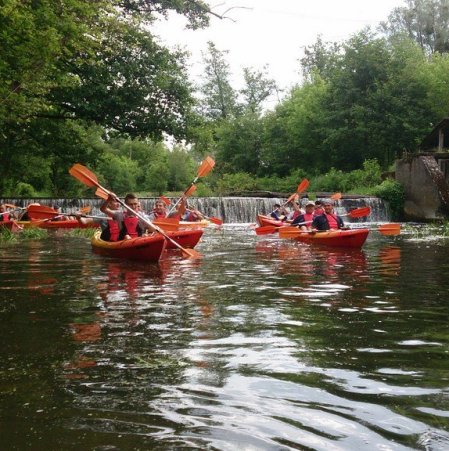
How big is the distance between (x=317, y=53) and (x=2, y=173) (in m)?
40.4

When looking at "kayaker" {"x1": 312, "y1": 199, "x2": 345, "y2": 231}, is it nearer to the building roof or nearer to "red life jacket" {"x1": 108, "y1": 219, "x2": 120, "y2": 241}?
"red life jacket" {"x1": 108, "y1": 219, "x2": 120, "y2": 241}

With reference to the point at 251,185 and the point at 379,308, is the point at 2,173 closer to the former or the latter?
the point at 251,185

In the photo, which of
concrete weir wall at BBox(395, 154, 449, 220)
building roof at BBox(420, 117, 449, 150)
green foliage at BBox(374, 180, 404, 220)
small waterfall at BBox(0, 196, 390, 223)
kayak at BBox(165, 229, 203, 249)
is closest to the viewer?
kayak at BBox(165, 229, 203, 249)

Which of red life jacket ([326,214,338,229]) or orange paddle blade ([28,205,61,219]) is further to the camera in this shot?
red life jacket ([326,214,338,229])

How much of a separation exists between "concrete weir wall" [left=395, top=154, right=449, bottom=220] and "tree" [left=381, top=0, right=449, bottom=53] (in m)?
29.0

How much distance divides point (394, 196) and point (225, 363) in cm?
2378

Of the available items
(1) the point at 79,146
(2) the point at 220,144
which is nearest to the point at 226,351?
(1) the point at 79,146

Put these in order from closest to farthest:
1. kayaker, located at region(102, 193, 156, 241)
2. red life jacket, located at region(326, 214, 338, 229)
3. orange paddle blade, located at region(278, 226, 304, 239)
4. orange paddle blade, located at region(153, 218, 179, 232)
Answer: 1. kayaker, located at region(102, 193, 156, 241)
2. orange paddle blade, located at region(153, 218, 179, 232)
3. orange paddle blade, located at region(278, 226, 304, 239)
4. red life jacket, located at region(326, 214, 338, 229)

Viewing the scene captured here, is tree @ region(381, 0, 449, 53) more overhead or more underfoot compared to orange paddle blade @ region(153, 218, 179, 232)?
more overhead

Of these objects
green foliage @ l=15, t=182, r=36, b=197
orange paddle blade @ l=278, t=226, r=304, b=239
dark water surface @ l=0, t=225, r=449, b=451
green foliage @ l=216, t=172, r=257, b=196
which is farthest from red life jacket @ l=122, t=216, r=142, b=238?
green foliage @ l=216, t=172, r=257, b=196

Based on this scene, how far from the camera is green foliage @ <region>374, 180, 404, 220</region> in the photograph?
26.2 m

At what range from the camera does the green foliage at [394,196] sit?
85.8ft

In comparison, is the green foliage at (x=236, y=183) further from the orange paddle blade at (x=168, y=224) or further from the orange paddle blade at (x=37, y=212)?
the orange paddle blade at (x=168, y=224)

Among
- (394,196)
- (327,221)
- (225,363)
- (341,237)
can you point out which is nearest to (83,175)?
(341,237)
